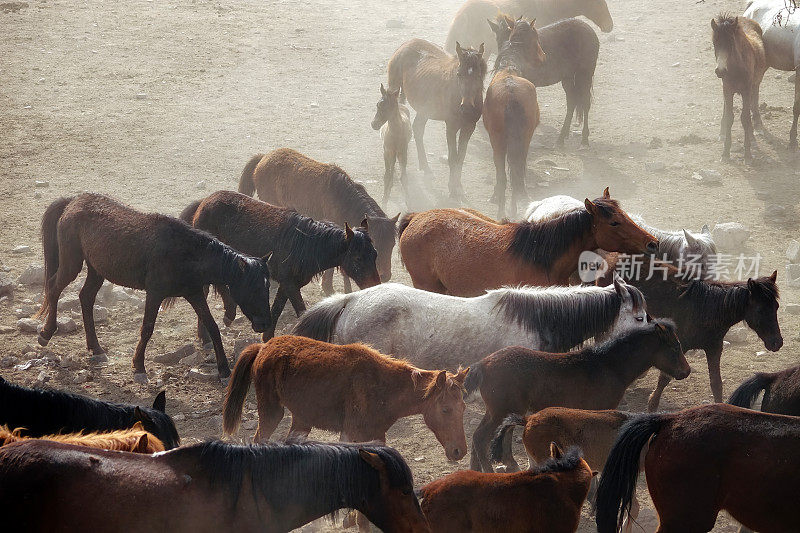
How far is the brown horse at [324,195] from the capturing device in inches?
384

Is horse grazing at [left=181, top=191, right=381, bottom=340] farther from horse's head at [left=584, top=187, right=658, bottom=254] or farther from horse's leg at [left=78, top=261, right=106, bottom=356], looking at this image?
horse's head at [left=584, top=187, right=658, bottom=254]

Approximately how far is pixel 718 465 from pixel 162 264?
210 inches

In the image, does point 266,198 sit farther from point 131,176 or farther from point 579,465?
point 579,465

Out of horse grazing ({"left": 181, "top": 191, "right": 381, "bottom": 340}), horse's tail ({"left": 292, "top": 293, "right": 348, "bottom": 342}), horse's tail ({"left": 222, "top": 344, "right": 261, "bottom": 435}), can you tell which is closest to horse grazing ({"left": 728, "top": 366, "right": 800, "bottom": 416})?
horse's tail ({"left": 292, "top": 293, "right": 348, "bottom": 342})

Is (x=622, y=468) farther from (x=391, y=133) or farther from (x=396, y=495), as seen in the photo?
(x=391, y=133)

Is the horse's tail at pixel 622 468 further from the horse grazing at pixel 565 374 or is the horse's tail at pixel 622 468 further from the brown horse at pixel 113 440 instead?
the brown horse at pixel 113 440

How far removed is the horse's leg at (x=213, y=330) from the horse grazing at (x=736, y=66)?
859 cm

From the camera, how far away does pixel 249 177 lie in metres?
11.1

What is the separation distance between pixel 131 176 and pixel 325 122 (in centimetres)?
365

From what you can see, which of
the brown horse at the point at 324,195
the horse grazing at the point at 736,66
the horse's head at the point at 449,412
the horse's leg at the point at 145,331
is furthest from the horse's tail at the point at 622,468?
the horse grazing at the point at 736,66

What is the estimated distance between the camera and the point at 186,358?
858 cm

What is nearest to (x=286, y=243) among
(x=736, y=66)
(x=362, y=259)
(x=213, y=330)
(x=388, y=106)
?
(x=362, y=259)

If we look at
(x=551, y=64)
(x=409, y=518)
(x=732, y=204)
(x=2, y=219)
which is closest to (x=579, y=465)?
(x=409, y=518)

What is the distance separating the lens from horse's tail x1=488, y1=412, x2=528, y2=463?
5.72 metres
